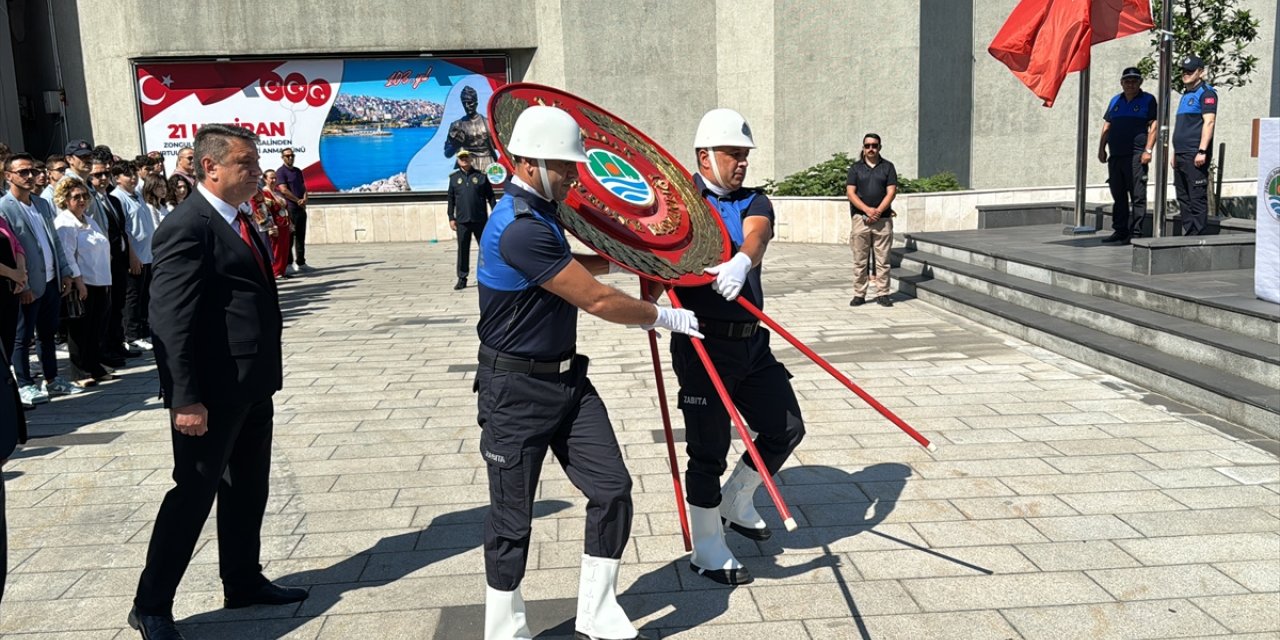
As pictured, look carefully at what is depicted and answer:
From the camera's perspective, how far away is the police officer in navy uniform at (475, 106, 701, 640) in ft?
11.9

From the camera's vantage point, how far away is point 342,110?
22.3 m

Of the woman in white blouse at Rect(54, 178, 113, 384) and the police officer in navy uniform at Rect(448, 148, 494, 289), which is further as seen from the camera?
the police officer in navy uniform at Rect(448, 148, 494, 289)

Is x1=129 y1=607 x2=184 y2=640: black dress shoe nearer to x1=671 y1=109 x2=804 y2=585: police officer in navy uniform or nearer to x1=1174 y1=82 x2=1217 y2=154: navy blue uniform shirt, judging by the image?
x1=671 y1=109 x2=804 y2=585: police officer in navy uniform

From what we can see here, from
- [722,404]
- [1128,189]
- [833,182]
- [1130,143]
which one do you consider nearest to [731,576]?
[722,404]

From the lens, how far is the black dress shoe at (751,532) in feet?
16.5

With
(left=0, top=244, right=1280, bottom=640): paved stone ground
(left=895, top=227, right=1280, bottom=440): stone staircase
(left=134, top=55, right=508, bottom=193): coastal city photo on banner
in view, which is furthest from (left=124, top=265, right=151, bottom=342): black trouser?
(left=134, top=55, right=508, bottom=193): coastal city photo on banner

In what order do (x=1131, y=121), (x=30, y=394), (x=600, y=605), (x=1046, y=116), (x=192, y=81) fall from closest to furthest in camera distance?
1. (x=600, y=605)
2. (x=30, y=394)
3. (x=1131, y=121)
4. (x=1046, y=116)
5. (x=192, y=81)

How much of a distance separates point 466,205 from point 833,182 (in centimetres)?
735

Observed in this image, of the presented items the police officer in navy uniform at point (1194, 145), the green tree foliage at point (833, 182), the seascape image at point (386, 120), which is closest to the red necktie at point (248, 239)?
the police officer in navy uniform at point (1194, 145)

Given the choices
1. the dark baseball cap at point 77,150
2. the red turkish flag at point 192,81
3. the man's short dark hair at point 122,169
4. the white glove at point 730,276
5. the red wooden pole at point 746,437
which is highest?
the red turkish flag at point 192,81

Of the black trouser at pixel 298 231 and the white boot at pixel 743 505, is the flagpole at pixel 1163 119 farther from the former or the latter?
the black trouser at pixel 298 231

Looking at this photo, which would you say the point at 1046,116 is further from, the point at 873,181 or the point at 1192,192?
the point at 1192,192

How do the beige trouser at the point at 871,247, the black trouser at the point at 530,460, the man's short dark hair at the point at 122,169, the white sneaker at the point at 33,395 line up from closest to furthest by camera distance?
1. the black trouser at the point at 530,460
2. the white sneaker at the point at 33,395
3. the man's short dark hair at the point at 122,169
4. the beige trouser at the point at 871,247

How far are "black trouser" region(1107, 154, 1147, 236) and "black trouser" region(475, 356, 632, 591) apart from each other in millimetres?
9485
